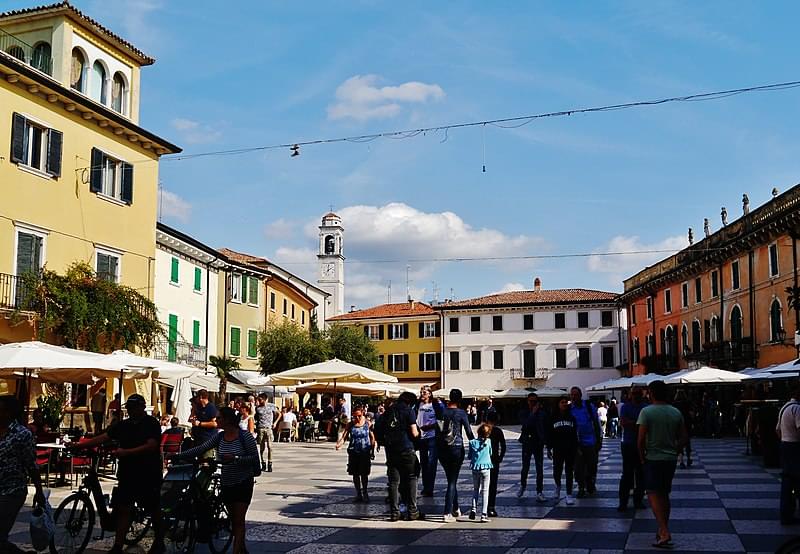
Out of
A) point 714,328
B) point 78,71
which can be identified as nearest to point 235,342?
point 78,71

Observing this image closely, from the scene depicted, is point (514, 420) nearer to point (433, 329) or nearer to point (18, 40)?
point (433, 329)

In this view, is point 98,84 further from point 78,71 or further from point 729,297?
point 729,297

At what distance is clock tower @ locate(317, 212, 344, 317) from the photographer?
9644cm

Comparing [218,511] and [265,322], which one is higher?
[265,322]

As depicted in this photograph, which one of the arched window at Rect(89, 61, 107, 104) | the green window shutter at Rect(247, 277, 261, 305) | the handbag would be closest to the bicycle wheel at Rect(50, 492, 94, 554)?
the handbag

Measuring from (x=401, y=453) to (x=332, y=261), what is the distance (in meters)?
84.9

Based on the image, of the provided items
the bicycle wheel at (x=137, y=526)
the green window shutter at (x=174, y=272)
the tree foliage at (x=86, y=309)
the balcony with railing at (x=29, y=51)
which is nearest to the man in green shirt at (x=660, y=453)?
the bicycle wheel at (x=137, y=526)

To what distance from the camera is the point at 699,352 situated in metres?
48.3

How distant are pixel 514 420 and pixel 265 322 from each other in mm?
26976

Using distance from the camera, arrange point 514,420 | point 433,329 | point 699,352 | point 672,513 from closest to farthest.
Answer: point 672,513 → point 699,352 → point 514,420 → point 433,329

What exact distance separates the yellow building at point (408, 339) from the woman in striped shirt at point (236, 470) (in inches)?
2620

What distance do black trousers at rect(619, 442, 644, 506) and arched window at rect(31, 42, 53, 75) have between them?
2082 centimetres

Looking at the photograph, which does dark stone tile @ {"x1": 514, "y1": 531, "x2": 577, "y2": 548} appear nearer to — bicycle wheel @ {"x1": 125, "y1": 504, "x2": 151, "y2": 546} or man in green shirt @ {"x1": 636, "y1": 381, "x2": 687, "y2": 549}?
man in green shirt @ {"x1": 636, "y1": 381, "x2": 687, "y2": 549}

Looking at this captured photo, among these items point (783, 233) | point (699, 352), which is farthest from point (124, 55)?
point (699, 352)
